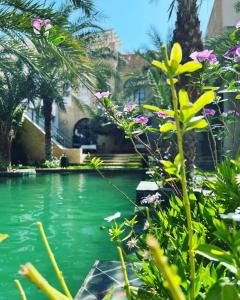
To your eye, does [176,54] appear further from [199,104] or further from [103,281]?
[103,281]

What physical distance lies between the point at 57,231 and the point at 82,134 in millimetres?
27010

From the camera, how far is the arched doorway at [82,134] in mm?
33000

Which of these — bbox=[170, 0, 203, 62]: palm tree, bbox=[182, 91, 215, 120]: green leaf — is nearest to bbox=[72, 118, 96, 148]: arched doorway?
bbox=[170, 0, 203, 62]: palm tree

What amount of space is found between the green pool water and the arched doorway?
20186 mm

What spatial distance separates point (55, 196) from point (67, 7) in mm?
11284

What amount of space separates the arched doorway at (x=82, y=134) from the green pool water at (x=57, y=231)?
20.2 m

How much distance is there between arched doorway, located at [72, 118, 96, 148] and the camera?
108 ft

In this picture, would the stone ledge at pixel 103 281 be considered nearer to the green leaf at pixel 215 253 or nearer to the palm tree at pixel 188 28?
the green leaf at pixel 215 253

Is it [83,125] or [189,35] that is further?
[83,125]

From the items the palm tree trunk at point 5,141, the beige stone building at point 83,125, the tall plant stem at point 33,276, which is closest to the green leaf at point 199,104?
the tall plant stem at point 33,276

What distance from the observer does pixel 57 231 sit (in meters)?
6.73

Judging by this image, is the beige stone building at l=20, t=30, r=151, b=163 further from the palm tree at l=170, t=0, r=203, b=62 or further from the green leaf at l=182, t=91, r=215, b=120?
the green leaf at l=182, t=91, r=215, b=120

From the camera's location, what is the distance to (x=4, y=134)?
72.1 ft

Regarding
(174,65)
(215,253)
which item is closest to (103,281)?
(215,253)
